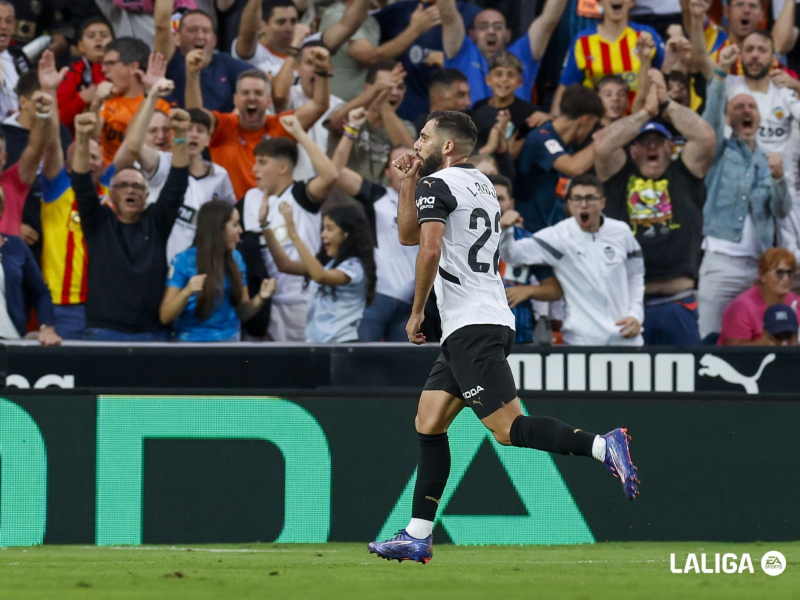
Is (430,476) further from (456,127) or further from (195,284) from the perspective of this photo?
(195,284)

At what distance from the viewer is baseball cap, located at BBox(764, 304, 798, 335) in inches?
340

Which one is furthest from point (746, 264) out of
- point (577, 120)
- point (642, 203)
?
point (577, 120)

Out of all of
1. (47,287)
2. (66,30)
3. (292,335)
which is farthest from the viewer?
(66,30)

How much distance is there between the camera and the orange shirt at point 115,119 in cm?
960

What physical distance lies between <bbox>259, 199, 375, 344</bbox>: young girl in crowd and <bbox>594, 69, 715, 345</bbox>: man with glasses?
82.8 inches

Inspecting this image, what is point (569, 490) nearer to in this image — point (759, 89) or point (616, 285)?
point (616, 285)

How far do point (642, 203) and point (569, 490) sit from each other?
2.93 metres

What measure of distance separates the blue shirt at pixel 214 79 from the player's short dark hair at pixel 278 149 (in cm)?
105

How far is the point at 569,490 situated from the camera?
730cm

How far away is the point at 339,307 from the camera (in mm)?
A: 8695

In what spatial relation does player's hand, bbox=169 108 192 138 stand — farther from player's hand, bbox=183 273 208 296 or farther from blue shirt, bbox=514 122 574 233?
blue shirt, bbox=514 122 574 233

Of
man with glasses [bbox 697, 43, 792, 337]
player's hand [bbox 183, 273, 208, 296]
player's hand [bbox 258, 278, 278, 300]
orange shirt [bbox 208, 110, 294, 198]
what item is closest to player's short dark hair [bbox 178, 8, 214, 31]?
orange shirt [bbox 208, 110, 294, 198]

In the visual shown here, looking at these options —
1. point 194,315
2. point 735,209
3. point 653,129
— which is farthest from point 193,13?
point 735,209

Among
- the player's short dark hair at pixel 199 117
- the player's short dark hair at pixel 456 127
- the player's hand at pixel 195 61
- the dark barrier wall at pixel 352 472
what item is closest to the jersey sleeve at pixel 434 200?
the player's short dark hair at pixel 456 127
